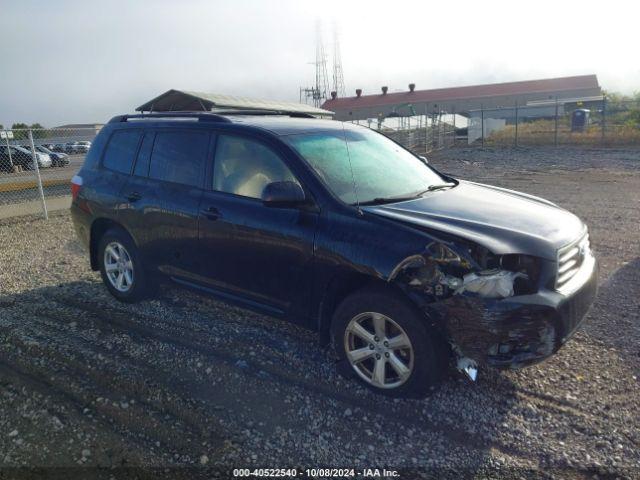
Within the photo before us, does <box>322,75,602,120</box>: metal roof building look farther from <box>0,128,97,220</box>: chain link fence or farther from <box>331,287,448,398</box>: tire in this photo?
<box>331,287,448,398</box>: tire

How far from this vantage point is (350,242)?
3.34 metres

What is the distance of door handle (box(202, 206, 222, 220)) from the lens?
13.4 ft

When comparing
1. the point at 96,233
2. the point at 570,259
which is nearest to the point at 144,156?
the point at 96,233

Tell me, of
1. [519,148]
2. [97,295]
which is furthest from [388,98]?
[97,295]

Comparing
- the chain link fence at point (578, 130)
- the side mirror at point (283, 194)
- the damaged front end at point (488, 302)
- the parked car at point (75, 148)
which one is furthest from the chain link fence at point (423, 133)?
the damaged front end at point (488, 302)

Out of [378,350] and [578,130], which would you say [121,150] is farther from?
[578,130]

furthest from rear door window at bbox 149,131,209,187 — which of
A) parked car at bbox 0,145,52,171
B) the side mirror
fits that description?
parked car at bbox 0,145,52,171

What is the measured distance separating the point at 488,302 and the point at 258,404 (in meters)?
1.61

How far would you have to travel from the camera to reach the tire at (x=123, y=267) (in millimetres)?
4953

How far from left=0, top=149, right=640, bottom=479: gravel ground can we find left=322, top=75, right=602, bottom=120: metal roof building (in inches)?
1887

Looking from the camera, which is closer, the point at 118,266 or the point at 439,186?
the point at 439,186

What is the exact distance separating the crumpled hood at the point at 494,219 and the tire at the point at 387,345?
0.54m

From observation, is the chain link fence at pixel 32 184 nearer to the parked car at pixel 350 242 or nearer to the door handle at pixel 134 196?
the door handle at pixel 134 196

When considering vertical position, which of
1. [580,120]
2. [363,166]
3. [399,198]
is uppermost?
[363,166]
